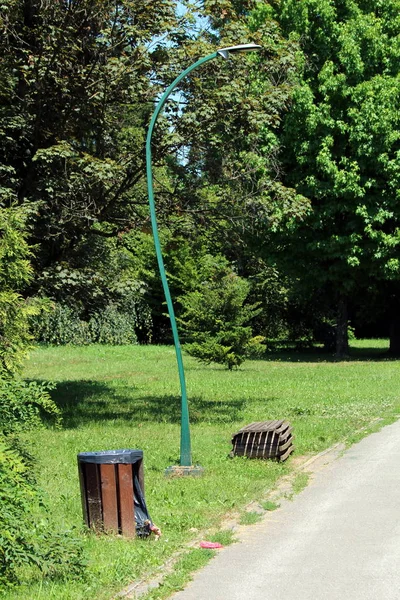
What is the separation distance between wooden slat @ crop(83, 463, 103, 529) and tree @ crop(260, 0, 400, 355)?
23.1 m

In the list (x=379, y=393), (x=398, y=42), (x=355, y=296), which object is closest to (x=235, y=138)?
(x=379, y=393)

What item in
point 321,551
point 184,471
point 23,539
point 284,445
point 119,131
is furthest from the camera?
point 119,131

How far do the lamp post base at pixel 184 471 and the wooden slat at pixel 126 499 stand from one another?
Result: 9.65 ft

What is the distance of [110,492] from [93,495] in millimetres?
171

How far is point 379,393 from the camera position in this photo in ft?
65.2

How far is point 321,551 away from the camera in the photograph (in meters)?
7.26

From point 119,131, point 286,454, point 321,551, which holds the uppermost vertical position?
point 119,131

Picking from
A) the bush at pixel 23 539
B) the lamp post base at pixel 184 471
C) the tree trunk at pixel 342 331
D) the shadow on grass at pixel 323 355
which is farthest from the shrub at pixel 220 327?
the bush at pixel 23 539

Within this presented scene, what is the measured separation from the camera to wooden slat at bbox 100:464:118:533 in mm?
7473

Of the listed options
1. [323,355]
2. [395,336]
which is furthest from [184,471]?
[395,336]

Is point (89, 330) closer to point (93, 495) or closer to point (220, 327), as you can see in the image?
point (220, 327)

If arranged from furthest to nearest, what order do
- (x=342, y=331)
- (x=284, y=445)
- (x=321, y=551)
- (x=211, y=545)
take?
(x=342, y=331) < (x=284, y=445) < (x=211, y=545) < (x=321, y=551)

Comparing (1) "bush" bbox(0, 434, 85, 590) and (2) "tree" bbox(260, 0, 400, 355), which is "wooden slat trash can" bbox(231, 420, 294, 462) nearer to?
(1) "bush" bbox(0, 434, 85, 590)

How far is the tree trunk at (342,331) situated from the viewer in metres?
33.9
